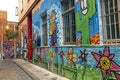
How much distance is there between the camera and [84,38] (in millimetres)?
7504

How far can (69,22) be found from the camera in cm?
954

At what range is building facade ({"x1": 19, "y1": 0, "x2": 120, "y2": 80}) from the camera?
6.07 meters

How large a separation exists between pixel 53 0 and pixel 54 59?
312cm

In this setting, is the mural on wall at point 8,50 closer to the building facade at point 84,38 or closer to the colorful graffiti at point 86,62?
the building facade at point 84,38

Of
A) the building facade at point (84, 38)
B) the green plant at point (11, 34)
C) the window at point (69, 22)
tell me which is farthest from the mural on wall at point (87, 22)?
the green plant at point (11, 34)

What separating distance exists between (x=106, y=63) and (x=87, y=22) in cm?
180

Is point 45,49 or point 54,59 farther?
point 45,49

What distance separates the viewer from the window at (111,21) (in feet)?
19.7

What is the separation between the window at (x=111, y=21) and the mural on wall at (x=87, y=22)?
0.94 feet

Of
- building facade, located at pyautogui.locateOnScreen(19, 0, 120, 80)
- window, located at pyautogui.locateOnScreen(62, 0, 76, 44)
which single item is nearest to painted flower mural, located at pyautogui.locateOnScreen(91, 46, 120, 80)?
building facade, located at pyautogui.locateOnScreen(19, 0, 120, 80)

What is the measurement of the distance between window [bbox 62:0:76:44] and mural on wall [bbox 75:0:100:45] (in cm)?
103

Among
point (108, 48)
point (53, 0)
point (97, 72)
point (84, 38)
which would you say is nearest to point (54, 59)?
point (53, 0)

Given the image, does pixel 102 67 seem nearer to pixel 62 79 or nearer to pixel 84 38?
pixel 84 38

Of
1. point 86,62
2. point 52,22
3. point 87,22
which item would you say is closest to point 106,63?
point 86,62
